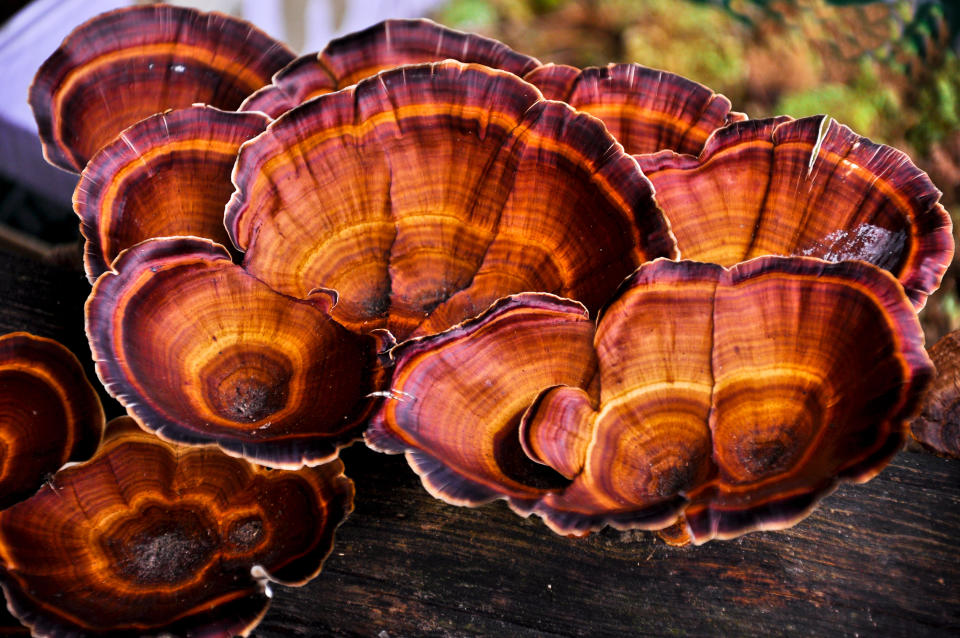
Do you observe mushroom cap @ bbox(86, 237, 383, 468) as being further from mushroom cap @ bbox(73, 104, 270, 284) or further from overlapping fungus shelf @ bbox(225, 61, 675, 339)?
mushroom cap @ bbox(73, 104, 270, 284)

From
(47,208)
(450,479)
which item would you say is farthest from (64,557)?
(47,208)

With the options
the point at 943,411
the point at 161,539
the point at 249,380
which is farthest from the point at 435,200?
the point at 943,411

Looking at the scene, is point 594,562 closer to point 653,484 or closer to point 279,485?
point 653,484

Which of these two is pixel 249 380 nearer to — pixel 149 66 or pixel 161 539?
pixel 161 539

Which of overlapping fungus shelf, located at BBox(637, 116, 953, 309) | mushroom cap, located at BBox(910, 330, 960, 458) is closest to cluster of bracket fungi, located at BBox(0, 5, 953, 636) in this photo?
overlapping fungus shelf, located at BBox(637, 116, 953, 309)

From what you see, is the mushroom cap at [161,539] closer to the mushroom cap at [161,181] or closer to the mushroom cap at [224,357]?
the mushroom cap at [224,357]

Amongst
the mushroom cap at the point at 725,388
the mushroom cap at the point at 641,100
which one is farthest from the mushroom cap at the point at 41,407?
the mushroom cap at the point at 641,100
